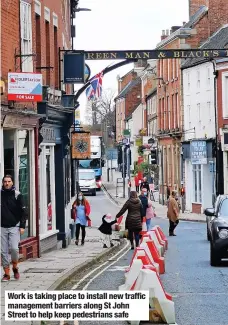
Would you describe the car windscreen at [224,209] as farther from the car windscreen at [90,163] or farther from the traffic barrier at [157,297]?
the car windscreen at [90,163]

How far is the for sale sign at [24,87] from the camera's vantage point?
19.6 m

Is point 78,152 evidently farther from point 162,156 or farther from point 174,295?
point 162,156

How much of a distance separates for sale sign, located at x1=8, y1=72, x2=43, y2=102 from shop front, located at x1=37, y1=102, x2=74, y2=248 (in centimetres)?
394

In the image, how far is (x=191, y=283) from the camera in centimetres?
1723

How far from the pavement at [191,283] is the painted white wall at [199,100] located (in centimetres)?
2751

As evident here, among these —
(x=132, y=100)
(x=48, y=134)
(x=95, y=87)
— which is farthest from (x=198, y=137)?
(x=132, y=100)

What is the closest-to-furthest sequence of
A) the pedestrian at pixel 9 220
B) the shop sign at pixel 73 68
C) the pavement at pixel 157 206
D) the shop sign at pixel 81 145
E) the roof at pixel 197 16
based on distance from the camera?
the pedestrian at pixel 9 220, the shop sign at pixel 73 68, the shop sign at pixel 81 145, the pavement at pixel 157 206, the roof at pixel 197 16

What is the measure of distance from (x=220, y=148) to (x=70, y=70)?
81.3 feet

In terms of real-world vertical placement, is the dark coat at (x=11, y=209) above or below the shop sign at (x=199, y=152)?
below

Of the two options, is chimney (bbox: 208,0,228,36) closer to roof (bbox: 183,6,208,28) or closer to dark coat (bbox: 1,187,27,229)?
roof (bbox: 183,6,208,28)

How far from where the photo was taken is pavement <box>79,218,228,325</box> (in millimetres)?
13250

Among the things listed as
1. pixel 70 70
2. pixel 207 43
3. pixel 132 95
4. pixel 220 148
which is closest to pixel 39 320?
pixel 70 70

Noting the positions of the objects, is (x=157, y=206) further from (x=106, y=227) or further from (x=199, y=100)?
(x=106, y=227)

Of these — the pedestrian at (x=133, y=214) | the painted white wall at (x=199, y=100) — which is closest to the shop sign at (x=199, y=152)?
the painted white wall at (x=199, y=100)
